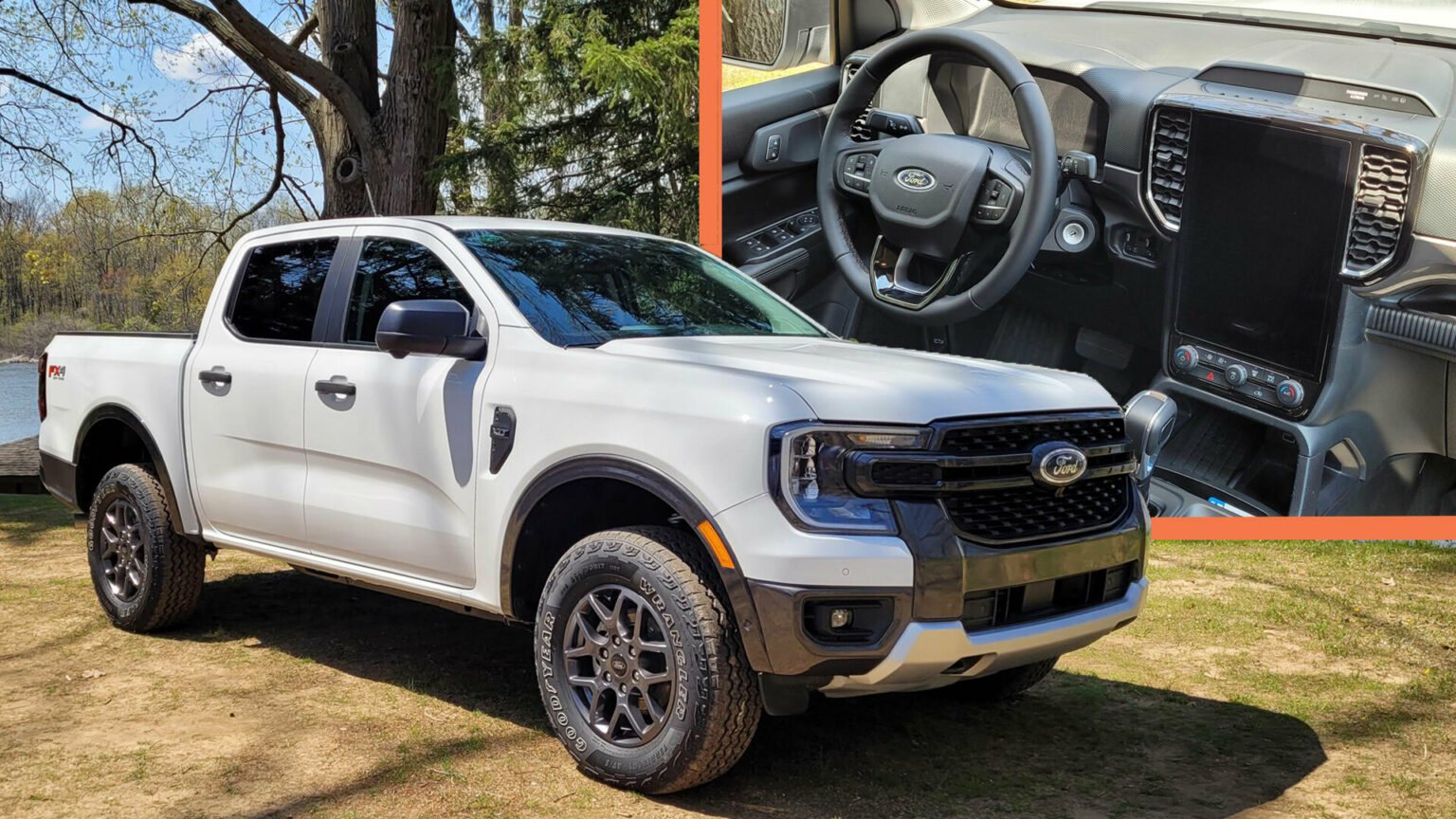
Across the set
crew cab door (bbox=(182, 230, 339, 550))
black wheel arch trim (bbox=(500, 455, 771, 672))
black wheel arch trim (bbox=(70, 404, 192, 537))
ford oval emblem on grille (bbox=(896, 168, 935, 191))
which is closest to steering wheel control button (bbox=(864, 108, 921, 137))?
ford oval emblem on grille (bbox=(896, 168, 935, 191))

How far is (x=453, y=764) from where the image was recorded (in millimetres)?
4328

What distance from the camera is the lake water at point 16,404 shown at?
12602mm

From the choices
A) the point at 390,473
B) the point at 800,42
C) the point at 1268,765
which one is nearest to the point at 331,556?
the point at 390,473

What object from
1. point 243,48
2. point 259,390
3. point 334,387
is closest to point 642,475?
point 334,387

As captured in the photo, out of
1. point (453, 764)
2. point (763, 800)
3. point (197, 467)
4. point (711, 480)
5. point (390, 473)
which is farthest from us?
point (197, 467)

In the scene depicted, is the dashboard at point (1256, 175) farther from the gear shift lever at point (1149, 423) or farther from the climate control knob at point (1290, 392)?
the gear shift lever at point (1149, 423)

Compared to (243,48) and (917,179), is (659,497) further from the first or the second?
(243,48)

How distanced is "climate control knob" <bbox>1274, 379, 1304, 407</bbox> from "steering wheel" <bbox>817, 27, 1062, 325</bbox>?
1.78 meters

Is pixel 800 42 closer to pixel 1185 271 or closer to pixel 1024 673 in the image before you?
pixel 1185 271

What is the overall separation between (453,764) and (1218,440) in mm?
5898

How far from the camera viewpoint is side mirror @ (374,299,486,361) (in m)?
4.34

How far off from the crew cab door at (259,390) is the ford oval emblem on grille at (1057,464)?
285cm

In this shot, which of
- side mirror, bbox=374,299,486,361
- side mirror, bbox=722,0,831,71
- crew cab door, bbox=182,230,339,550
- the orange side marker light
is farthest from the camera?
side mirror, bbox=722,0,831,71

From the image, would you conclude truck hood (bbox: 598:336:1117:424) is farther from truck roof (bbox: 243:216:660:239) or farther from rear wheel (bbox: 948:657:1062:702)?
rear wheel (bbox: 948:657:1062:702)
